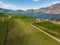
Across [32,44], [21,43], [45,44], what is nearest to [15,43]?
[21,43]

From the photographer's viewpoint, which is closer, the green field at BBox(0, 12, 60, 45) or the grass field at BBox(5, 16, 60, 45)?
the grass field at BBox(5, 16, 60, 45)

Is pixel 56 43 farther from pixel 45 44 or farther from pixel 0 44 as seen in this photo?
pixel 0 44

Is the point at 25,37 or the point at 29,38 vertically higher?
the point at 29,38

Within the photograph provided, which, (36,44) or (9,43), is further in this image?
(9,43)

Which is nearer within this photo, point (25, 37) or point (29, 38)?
point (29, 38)

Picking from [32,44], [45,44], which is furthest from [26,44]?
[45,44]

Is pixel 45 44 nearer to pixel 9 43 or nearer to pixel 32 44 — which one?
pixel 32 44

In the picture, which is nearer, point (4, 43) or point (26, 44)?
point (26, 44)

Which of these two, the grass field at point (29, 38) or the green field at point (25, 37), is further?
the green field at point (25, 37)
